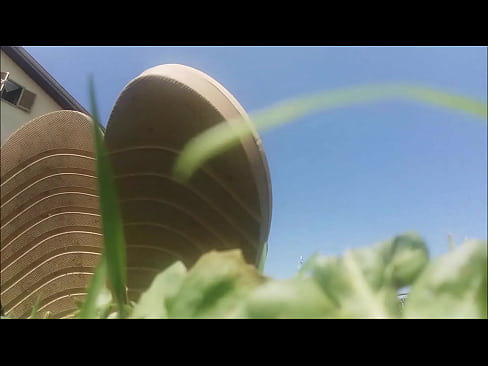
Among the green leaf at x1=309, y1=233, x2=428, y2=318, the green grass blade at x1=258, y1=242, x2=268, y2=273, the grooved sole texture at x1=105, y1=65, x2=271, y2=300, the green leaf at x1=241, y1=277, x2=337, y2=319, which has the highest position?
the grooved sole texture at x1=105, y1=65, x2=271, y2=300

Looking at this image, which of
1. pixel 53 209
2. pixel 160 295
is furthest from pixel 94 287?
pixel 53 209

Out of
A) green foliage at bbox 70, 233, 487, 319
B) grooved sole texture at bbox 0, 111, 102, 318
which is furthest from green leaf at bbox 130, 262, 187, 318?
grooved sole texture at bbox 0, 111, 102, 318

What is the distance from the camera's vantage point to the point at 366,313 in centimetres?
12

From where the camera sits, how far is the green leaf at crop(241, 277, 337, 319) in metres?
0.12

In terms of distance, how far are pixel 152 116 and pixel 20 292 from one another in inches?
4.9

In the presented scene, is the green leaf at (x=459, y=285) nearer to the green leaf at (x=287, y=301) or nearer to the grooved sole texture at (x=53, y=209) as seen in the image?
the green leaf at (x=287, y=301)

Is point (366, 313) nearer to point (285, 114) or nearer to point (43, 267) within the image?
point (285, 114)

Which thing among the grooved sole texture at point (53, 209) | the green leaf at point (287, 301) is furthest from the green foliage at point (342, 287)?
the grooved sole texture at point (53, 209)

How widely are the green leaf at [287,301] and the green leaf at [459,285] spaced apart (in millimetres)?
29

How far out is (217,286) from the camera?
0.13m

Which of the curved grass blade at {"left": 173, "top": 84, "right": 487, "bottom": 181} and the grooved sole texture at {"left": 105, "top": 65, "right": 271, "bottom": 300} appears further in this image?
the grooved sole texture at {"left": 105, "top": 65, "right": 271, "bottom": 300}

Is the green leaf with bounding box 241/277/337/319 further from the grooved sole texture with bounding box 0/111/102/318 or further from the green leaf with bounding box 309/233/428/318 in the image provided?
the grooved sole texture with bounding box 0/111/102/318
